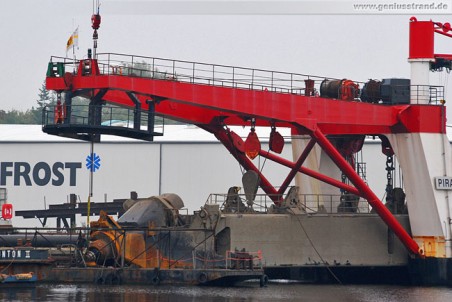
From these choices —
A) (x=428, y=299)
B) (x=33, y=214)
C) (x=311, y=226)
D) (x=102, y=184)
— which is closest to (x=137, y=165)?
(x=102, y=184)

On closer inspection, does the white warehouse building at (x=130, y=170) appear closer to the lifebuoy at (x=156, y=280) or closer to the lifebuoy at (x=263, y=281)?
the lifebuoy at (x=263, y=281)

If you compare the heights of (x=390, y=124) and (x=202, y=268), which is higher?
(x=390, y=124)

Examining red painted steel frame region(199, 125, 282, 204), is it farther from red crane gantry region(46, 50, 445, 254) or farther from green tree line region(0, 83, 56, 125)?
green tree line region(0, 83, 56, 125)

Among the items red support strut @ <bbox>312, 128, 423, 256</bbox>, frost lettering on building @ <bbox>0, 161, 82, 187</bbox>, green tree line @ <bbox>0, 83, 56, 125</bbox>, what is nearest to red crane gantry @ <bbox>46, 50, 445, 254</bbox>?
red support strut @ <bbox>312, 128, 423, 256</bbox>

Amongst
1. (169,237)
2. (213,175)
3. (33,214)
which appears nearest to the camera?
(169,237)

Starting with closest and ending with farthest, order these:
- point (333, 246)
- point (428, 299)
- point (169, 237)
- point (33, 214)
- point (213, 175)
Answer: point (428, 299) → point (169, 237) → point (333, 246) → point (33, 214) → point (213, 175)

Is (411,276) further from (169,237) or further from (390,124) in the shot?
(169,237)

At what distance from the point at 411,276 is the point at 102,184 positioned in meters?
30.5

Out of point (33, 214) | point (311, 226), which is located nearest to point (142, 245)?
point (311, 226)

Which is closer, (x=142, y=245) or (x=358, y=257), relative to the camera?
(x=142, y=245)

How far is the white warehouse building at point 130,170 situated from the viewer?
8594 centimetres

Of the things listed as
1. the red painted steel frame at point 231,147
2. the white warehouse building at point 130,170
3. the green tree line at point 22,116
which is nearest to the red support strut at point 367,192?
the red painted steel frame at point 231,147

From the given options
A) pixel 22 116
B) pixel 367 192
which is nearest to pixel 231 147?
pixel 367 192

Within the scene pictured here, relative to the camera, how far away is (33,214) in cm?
7606
